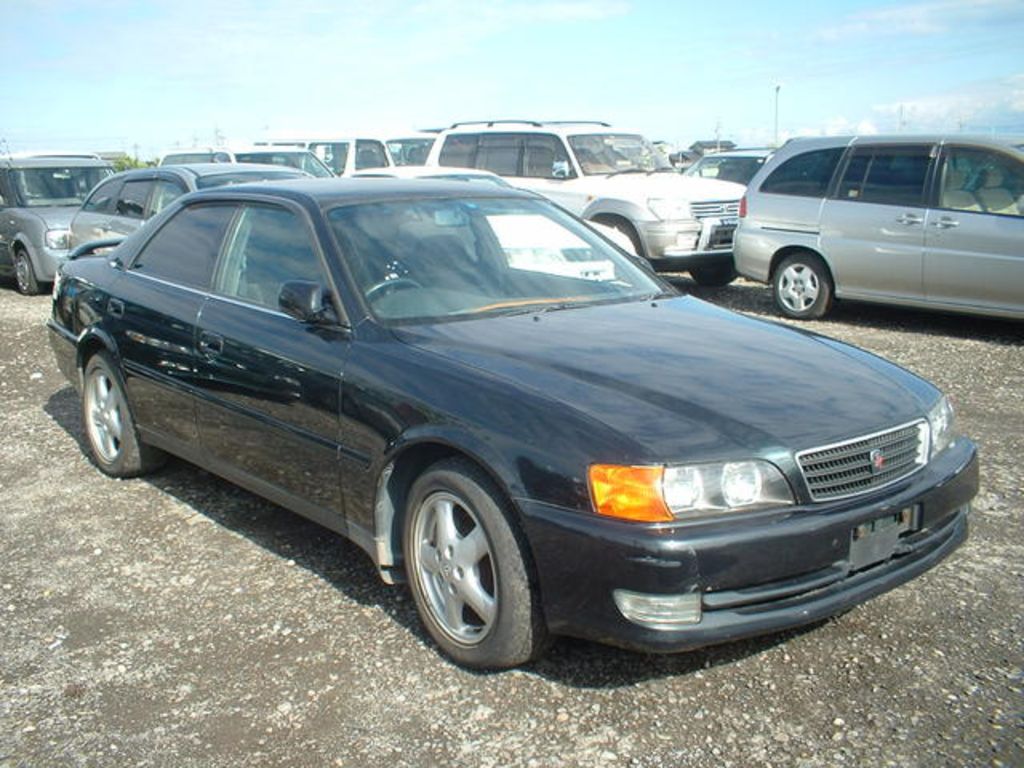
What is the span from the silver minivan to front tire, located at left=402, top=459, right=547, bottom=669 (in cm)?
687

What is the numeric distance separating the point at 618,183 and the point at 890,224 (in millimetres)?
3717

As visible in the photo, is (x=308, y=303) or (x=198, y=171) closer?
(x=308, y=303)

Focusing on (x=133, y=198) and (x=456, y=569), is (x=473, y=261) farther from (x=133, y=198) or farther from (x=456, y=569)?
(x=133, y=198)

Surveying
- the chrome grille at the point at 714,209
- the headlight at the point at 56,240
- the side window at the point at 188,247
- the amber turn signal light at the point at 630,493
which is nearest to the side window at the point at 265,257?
the side window at the point at 188,247

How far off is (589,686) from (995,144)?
734cm

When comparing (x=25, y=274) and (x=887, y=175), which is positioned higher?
(x=887, y=175)

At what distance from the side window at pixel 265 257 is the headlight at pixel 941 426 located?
2288 millimetres

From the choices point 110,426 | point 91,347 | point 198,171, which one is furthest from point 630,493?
point 198,171

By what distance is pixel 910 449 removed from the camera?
3.48 meters

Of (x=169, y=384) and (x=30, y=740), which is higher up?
(x=169, y=384)

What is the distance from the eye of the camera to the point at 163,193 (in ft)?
34.4

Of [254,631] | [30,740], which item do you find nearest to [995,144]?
[254,631]

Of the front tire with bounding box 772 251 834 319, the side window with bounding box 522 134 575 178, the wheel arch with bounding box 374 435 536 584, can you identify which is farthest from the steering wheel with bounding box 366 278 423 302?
the side window with bounding box 522 134 575 178

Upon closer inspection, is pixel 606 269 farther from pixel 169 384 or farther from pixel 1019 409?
pixel 1019 409
